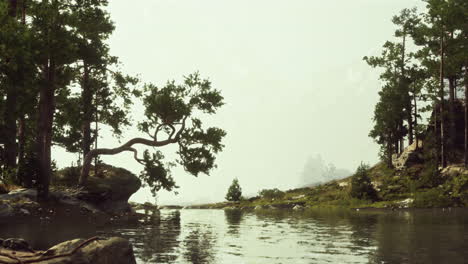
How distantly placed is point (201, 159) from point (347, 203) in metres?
24.8

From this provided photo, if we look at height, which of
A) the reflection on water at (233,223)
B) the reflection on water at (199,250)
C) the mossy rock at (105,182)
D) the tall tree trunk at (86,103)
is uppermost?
the tall tree trunk at (86,103)

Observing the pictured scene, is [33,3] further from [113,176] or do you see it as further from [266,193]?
[266,193]

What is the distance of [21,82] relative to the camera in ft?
79.7

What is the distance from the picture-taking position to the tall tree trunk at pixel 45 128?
2766cm

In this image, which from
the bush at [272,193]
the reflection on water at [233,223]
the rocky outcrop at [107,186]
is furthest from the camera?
the bush at [272,193]

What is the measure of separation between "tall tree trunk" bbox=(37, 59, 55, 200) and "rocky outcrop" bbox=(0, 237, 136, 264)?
21104 mm

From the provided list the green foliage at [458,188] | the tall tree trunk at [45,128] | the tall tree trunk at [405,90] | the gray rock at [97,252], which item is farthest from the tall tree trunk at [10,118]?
the tall tree trunk at [405,90]

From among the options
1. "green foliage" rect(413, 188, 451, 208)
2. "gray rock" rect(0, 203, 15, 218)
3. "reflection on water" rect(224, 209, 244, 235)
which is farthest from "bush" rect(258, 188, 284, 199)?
"gray rock" rect(0, 203, 15, 218)

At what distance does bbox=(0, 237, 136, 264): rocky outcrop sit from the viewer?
743cm

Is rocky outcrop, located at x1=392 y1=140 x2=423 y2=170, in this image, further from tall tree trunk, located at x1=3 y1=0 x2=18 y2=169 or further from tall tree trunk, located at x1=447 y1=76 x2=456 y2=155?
tall tree trunk, located at x1=3 y1=0 x2=18 y2=169

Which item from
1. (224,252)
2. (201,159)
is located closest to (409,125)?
(201,159)

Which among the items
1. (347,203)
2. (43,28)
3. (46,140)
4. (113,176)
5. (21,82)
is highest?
(43,28)

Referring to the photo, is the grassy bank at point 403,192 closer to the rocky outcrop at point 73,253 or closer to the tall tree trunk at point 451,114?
the tall tree trunk at point 451,114

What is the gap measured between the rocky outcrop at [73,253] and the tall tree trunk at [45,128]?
21104mm
